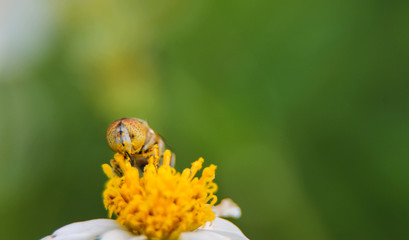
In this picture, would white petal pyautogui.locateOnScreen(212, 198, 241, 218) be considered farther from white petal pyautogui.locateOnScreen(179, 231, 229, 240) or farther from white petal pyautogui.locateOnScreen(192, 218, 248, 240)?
white petal pyautogui.locateOnScreen(179, 231, 229, 240)

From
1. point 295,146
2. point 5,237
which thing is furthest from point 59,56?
point 295,146

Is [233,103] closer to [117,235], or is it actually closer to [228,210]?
[228,210]

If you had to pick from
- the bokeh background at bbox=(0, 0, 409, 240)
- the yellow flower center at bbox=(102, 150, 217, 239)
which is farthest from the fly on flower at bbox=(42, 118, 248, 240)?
the bokeh background at bbox=(0, 0, 409, 240)

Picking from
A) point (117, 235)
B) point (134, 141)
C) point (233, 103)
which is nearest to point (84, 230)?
point (117, 235)

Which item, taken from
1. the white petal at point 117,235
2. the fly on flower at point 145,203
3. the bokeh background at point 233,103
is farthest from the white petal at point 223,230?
the bokeh background at point 233,103

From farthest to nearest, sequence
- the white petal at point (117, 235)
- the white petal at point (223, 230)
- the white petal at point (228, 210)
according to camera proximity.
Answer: the white petal at point (228, 210), the white petal at point (223, 230), the white petal at point (117, 235)

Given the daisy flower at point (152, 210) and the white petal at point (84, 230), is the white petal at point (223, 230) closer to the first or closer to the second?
the daisy flower at point (152, 210)
